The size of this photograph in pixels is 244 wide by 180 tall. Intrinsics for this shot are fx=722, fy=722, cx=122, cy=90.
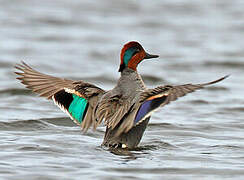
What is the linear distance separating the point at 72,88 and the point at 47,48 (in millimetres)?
8616

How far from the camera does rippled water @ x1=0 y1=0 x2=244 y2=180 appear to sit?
7.16 meters

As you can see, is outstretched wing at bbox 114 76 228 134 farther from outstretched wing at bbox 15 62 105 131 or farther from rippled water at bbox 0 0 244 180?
outstretched wing at bbox 15 62 105 131

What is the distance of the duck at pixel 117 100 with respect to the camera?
716 centimetres

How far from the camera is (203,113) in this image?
35.9 feet

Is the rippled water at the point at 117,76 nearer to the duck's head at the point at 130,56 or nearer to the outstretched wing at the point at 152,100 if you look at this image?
the outstretched wing at the point at 152,100

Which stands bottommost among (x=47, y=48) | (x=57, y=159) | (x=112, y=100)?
(x=57, y=159)

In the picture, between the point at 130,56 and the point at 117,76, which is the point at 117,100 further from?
the point at 117,76

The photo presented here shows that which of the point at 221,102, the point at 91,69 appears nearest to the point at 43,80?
the point at 221,102

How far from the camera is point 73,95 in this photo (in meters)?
7.85

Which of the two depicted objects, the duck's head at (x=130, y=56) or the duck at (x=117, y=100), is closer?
the duck at (x=117, y=100)

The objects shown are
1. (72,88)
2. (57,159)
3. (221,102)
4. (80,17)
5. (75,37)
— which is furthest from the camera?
(80,17)

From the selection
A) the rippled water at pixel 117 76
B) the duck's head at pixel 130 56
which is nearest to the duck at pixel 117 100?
the duck's head at pixel 130 56

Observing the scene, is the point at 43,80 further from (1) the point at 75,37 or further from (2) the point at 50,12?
(2) the point at 50,12

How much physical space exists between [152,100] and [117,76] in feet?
21.9
